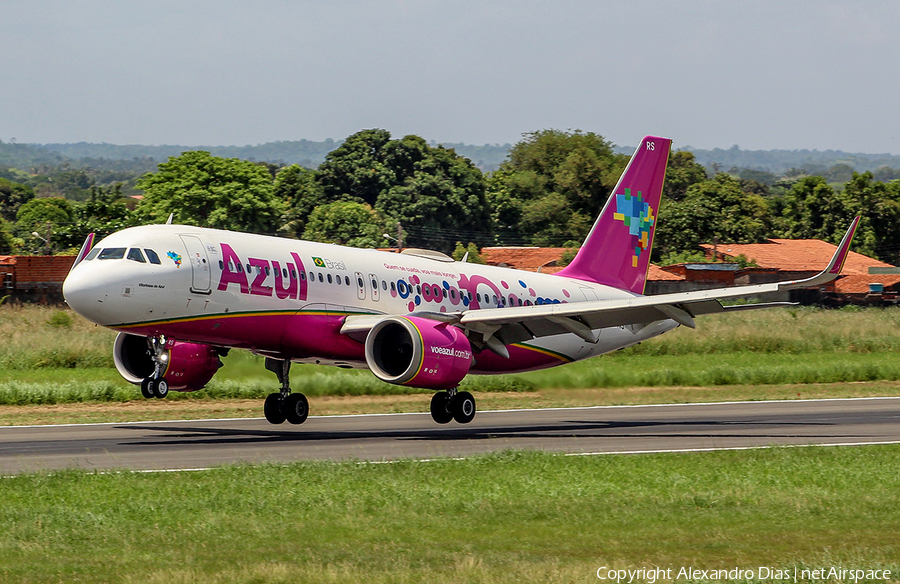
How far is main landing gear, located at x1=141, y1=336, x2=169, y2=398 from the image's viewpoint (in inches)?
965

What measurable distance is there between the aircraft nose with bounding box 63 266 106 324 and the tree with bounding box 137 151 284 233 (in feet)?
279

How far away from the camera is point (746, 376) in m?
46.2

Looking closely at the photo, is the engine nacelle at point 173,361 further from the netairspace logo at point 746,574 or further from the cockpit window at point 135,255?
the netairspace logo at point 746,574

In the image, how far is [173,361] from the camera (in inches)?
1137

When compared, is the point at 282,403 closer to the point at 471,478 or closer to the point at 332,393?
the point at 332,393

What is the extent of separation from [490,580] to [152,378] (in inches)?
583

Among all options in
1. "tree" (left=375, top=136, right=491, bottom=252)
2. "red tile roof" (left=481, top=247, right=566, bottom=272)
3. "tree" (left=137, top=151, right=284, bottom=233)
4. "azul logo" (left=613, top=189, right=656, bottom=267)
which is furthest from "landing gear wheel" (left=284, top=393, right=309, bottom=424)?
"tree" (left=375, top=136, right=491, bottom=252)

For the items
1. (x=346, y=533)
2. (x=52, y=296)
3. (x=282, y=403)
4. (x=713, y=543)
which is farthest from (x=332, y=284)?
(x=52, y=296)

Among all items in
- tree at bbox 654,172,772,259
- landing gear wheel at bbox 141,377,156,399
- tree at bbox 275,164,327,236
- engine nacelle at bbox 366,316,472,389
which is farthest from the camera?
tree at bbox 275,164,327,236

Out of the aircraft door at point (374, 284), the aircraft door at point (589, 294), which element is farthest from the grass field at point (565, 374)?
the aircraft door at point (374, 284)

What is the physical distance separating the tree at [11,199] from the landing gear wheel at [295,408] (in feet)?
524

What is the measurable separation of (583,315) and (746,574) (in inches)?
690

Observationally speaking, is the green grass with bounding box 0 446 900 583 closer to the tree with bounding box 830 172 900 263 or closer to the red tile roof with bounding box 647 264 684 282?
the red tile roof with bounding box 647 264 684 282

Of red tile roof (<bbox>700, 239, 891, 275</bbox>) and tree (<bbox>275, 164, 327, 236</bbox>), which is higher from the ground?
tree (<bbox>275, 164, 327, 236</bbox>)
